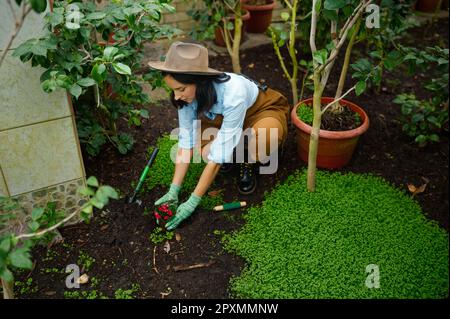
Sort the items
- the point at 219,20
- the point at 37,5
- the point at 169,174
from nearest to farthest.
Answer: the point at 37,5
the point at 169,174
the point at 219,20

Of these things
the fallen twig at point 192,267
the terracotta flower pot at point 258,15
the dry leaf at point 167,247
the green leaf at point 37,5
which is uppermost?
the green leaf at point 37,5

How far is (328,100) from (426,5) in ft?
13.0

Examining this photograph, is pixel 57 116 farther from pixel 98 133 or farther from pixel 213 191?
pixel 213 191

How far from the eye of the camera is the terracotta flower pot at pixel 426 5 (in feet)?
19.3

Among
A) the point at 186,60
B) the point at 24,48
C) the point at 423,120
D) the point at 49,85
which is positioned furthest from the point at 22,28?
the point at 423,120

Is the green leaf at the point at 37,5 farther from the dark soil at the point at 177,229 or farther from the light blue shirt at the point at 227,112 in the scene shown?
the dark soil at the point at 177,229

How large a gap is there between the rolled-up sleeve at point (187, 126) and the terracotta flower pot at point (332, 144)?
0.78 metres

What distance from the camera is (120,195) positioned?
2.74 m

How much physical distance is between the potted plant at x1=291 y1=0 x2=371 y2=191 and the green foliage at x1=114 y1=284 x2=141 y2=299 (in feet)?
4.24

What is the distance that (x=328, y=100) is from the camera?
312 cm

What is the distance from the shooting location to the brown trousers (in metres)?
2.72

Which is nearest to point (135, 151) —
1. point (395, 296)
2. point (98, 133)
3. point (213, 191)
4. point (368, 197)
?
point (98, 133)

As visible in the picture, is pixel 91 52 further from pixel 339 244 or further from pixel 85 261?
pixel 339 244

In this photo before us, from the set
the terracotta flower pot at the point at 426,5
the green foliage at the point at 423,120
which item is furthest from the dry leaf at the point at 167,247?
the terracotta flower pot at the point at 426,5
